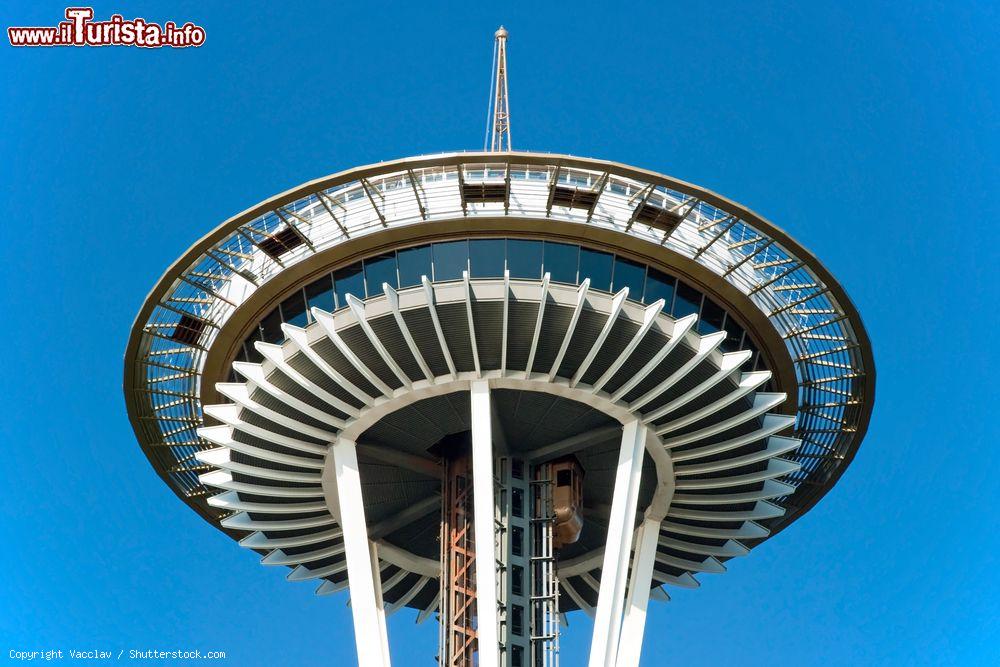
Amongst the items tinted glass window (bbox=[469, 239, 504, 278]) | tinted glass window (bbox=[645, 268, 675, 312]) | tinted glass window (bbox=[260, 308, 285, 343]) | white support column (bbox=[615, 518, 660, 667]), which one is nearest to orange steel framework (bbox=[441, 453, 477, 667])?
white support column (bbox=[615, 518, 660, 667])

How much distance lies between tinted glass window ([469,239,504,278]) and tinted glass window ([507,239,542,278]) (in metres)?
0.24

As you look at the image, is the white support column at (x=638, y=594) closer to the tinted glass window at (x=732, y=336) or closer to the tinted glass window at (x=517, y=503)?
the tinted glass window at (x=517, y=503)

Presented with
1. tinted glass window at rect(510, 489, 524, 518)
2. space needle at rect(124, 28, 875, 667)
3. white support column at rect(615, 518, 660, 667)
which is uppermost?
space needle at rect(124, 28, 875, 667)

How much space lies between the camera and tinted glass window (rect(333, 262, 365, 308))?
132 feet

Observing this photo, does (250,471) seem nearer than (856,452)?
Yes

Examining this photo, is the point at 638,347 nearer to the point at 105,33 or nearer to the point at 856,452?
the point at 856,452

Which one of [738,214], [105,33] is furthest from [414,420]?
[105,33]

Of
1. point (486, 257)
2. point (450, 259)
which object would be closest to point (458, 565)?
point (450, 259)

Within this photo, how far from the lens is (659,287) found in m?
40.5

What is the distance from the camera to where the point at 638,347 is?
39.1 meters

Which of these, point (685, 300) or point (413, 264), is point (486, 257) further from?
point (685, 300)

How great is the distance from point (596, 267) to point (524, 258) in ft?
6.29

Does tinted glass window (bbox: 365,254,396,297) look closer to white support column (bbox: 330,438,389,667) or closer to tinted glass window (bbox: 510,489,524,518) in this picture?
white support column (bbox: 330,438,389,667)

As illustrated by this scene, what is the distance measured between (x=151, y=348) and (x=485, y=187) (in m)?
10.2
